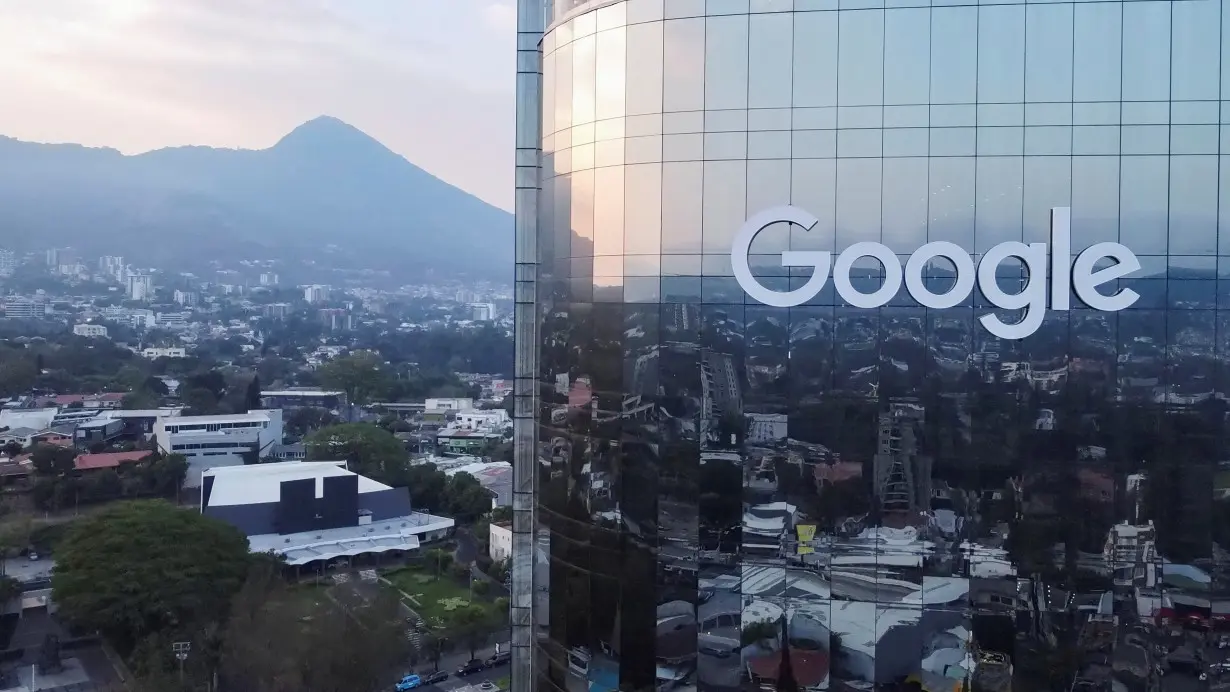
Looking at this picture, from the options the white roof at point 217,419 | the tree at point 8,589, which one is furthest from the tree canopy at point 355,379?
the tree at point 8,589

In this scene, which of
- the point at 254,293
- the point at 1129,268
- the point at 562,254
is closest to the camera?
the point at 1129,268

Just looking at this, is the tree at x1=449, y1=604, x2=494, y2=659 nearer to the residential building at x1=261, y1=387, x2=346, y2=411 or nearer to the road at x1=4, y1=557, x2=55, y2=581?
the road at x1=4, y1=557, x2=55, y2=581

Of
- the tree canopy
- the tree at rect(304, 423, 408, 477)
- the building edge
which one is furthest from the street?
the tree canopy

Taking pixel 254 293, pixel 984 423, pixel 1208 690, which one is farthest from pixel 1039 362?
pixel 254 293

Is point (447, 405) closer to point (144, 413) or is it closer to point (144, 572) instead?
point (144, 413)

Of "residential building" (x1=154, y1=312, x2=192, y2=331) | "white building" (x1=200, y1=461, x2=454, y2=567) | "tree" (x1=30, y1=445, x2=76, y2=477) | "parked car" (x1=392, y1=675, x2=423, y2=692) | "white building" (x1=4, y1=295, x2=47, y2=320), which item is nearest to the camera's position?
"parked car" (x1=392, y1=675, x2=423, y2=692)

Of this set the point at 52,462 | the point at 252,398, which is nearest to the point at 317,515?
the point at 52,462

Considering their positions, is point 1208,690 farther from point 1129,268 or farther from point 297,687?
point 297,687
